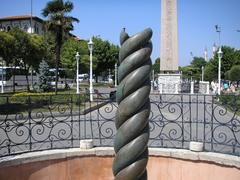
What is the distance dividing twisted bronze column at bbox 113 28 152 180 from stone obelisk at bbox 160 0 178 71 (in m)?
25.8

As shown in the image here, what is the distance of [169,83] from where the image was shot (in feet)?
107

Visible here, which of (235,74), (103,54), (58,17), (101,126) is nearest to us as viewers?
(101,126)

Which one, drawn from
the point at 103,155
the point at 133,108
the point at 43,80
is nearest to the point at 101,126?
the point at 103,155

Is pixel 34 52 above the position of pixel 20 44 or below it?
below

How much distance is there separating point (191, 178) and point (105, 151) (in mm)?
1449

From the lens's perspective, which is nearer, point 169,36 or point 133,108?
point 133,108

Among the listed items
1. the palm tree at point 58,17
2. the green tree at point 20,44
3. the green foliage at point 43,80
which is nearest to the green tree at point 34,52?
the green tree at point 20,44

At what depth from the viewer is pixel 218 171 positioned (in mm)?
5406

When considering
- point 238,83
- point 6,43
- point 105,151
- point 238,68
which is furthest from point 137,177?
point 238,83

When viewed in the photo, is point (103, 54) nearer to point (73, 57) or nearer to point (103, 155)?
point (73, 57)

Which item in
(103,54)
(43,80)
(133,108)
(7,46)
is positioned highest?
(103,54)

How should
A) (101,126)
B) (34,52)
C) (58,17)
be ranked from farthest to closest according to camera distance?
(34,52), (58,17), (101,126)

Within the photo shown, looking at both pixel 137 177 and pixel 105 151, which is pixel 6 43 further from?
pixel 137 177

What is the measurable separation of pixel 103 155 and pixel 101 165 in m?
0.17
